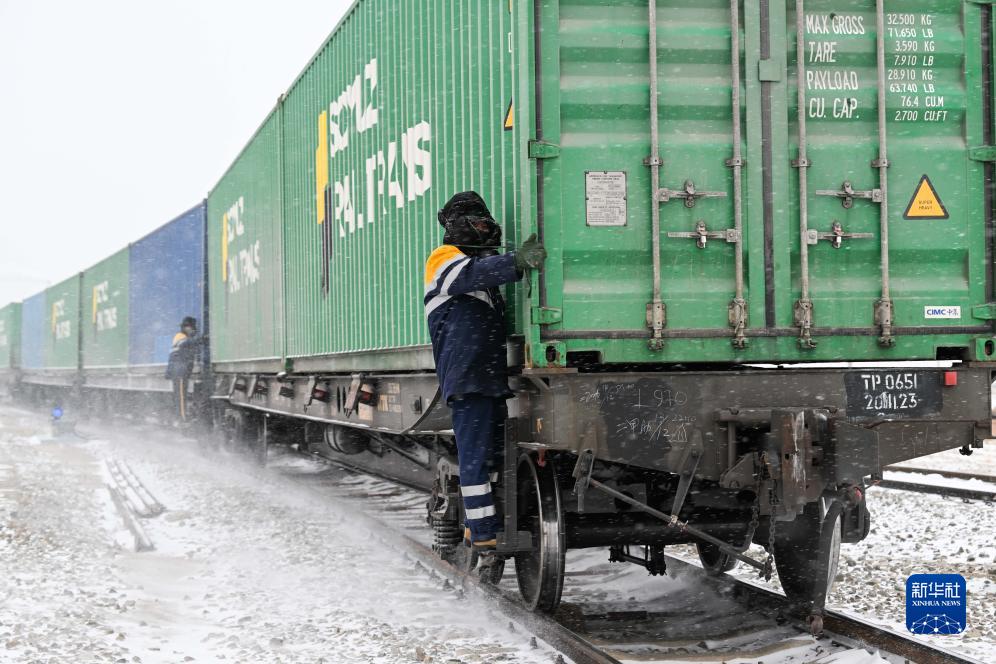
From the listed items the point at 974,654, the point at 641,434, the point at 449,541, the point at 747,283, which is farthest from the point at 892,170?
the point at 449,541

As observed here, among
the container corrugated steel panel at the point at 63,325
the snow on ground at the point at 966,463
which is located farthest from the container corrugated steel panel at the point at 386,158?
the container corrugated steel panel at the point at 63,325

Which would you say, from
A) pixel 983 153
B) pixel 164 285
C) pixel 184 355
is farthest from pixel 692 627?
pixel 164 285

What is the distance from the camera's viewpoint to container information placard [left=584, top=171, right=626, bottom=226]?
4.32 m

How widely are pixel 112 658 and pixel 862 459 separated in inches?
134

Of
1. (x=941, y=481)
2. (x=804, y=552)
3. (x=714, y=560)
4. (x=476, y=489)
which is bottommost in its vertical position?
(x=941, y=481)

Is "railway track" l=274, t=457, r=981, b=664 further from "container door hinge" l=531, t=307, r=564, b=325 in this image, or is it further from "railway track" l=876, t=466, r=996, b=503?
"railway track" l=876, t=466, r=996, b=503

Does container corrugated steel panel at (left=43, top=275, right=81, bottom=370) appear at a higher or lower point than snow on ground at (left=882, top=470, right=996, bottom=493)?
higher

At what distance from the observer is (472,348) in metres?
4.66

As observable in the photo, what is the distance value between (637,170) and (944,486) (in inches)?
254

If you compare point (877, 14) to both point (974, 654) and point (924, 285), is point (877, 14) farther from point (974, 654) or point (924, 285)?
point (974, 654)

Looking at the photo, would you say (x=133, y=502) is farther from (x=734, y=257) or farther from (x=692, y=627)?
(x=734, y=257)

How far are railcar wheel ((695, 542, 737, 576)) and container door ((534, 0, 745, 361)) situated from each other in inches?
69.1

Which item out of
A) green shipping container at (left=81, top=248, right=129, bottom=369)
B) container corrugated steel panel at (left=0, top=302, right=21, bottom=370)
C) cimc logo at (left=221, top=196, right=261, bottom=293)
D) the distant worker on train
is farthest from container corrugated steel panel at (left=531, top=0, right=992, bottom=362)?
container corrugated steel panel at (left=0, top=302, right=21, bottom=370)

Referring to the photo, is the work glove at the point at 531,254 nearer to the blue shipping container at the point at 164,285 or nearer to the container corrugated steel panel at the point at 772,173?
the container corrugated steel panel at the point at 772,173
